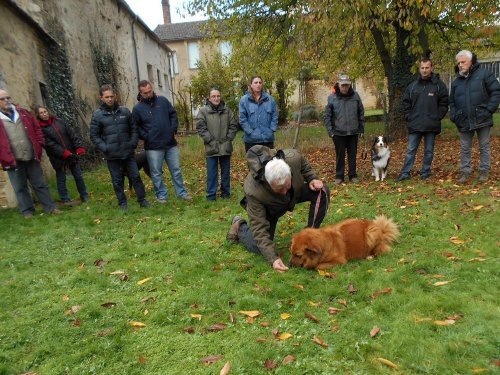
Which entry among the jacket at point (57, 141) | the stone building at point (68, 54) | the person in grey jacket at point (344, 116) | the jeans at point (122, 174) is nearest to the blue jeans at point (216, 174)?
the jeans at point (122, 174)

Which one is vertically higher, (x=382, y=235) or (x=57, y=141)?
(x=57, y=141)

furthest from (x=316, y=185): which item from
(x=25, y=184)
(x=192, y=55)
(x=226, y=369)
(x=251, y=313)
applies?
(x=192, y=55)

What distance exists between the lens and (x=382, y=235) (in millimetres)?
4469

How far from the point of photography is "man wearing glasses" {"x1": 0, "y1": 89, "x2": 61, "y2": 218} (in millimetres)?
6793

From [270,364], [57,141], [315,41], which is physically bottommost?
[270,364]

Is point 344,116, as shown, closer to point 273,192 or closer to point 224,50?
point 273,192

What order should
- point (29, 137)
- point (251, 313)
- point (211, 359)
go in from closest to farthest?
point (211, 359) → point (251, 313) → point (29, 137)

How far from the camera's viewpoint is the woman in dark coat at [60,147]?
775cm

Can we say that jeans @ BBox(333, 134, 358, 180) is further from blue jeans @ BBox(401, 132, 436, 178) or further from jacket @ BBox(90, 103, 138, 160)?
jacket @ BBox(90, 103, 138, 160)

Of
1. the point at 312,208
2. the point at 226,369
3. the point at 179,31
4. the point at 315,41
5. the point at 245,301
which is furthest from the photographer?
the point at 179,31

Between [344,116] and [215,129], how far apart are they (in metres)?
2.46

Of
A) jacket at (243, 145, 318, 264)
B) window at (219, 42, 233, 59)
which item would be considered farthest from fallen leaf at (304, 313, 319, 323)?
window at (219, 42, 233, 59)

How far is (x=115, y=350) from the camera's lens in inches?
124

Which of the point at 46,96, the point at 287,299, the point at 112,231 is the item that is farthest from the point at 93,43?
the point at 287,299
